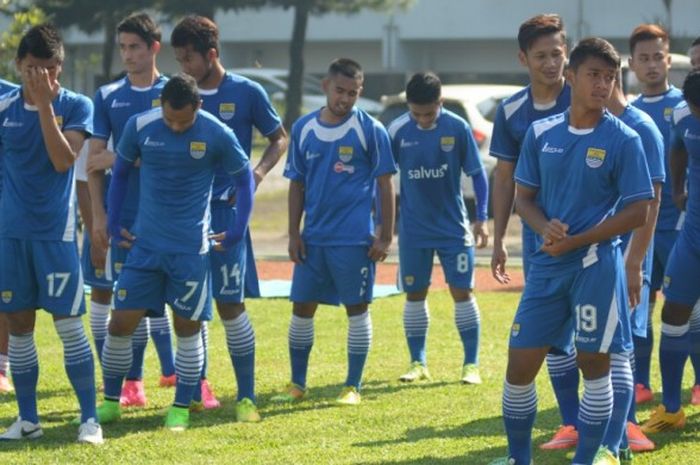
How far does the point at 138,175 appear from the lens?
908 centimetres

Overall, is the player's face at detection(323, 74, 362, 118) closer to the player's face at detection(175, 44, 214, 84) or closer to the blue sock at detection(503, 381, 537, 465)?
the player's face at detection(175, 44, 214, 84)

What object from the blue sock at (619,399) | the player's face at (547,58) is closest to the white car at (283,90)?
the player's face at (547,58)

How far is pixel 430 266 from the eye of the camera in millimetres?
10688

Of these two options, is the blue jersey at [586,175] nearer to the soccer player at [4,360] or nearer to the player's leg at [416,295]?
the player's leg at [416,295]

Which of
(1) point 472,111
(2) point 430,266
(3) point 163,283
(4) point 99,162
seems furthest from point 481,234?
(1) point 472,111

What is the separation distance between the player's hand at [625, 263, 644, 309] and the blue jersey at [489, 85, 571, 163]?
1169 millimetres

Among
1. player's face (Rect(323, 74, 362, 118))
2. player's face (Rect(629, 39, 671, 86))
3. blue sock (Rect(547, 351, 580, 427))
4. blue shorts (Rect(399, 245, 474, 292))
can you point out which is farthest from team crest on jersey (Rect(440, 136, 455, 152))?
blue sock (Rect(547, 351, 580, 427))

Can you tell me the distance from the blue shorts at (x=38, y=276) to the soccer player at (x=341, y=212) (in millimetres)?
1914

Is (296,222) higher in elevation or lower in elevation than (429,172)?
lower

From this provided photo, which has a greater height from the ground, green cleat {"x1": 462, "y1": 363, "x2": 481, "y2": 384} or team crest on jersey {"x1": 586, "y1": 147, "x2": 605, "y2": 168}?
team crest on jersey {"x1": 586, "y1": 147, "x2": 605, "y2": 168}

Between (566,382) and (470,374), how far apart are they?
2289 mm

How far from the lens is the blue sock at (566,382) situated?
7.96m

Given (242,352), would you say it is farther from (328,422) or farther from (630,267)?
(630,267)

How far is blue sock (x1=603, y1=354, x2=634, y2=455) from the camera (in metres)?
7.38
